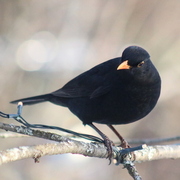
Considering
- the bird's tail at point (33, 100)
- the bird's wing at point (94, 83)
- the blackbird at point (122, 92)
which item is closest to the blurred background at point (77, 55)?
the bird's tail at point (33, 100)

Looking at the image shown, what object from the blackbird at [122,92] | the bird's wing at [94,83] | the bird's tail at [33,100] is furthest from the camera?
the bird's tail at [33,100]

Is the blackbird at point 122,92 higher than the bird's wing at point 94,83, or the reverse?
the bird's wing at point 94,83

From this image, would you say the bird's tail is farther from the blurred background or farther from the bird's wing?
the blurred background

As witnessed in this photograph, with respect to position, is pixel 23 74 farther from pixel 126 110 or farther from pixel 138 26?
pixel 126 110

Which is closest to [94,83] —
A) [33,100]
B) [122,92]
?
[122,92]

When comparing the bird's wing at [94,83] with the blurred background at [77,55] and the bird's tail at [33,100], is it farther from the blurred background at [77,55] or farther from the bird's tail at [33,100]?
the blurred background at [77,55]

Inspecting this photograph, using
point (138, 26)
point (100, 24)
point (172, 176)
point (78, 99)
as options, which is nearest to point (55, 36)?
point (100, 24)

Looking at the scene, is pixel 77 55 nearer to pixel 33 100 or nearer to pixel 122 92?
pixel 33 100

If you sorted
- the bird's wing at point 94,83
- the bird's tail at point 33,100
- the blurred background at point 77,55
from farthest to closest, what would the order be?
the blurred background at point 77,55 < the bird's tail at point 33,100 < the bird's wing at point 94,83
